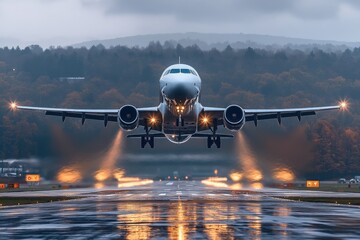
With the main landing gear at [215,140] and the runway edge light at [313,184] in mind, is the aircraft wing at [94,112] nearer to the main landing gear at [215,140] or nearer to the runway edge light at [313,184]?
the main landing gear at [215,140]

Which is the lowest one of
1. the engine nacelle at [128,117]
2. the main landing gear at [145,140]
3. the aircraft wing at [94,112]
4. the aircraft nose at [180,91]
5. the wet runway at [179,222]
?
the wet runway at [179,222]

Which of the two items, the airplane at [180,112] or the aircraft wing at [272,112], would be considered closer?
the airplane at [180,112]

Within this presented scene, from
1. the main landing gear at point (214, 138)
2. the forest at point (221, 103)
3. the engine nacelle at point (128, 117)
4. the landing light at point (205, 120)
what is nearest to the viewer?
the engine nacelle at point (128, 117)

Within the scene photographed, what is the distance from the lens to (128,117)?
197 ft

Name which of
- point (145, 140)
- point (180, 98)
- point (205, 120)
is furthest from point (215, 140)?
point (180, 98)

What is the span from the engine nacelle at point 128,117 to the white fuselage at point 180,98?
2.55m

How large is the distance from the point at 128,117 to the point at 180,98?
5.99m

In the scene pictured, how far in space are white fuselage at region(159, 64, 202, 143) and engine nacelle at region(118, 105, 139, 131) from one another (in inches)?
100

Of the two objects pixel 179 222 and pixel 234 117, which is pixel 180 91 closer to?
pixel 234 117

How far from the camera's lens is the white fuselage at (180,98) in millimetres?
56000

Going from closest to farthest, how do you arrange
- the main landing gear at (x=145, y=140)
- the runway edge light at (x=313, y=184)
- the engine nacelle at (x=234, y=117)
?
the engine nacelle at (x=234, y=117) < the main landing gear at (x=145, y=140) < the runway edge light at (x=313, y=184)

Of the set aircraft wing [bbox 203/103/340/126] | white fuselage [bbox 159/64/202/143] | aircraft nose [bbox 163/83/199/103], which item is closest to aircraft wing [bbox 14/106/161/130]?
white fuselage [bbox 159/64/202/143]

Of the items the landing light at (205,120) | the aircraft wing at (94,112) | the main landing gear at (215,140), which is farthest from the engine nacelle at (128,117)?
the main landing gear at (215,140)

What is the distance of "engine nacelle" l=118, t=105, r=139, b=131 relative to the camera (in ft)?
196
